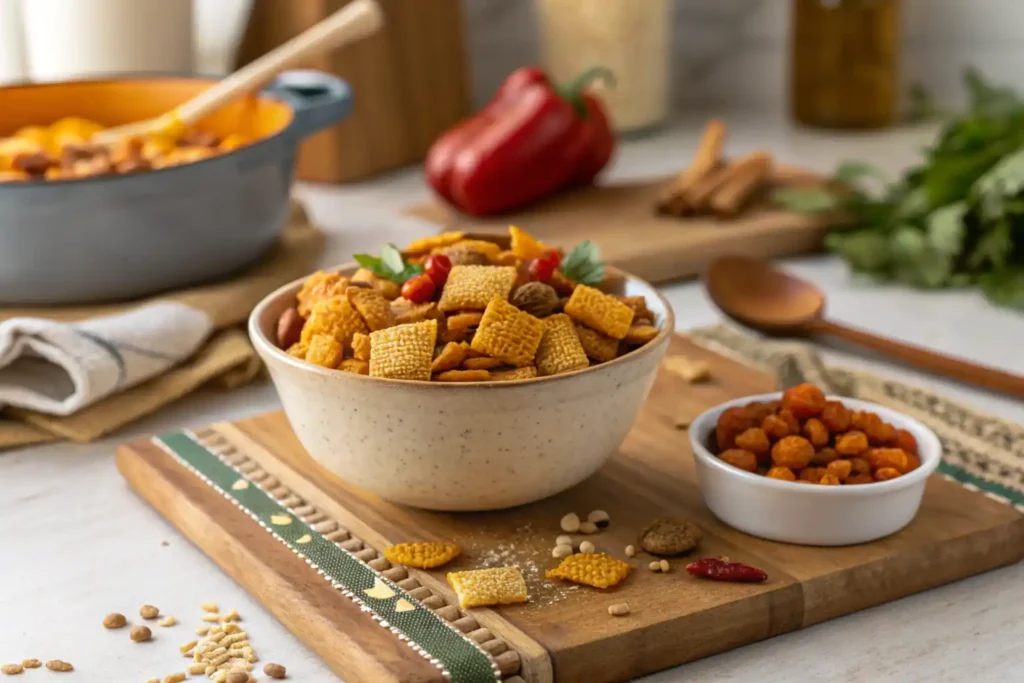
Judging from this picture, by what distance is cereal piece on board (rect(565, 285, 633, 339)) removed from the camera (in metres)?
1.05

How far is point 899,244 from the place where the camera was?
170 centimetres

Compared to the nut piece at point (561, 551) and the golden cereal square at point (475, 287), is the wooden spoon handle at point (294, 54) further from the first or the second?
the nut piece at point (561, 551)

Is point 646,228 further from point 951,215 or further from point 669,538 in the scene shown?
point 669,538

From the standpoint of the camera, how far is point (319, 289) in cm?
112

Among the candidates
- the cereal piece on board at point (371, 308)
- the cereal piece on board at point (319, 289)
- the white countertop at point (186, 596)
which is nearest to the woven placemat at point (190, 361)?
the white countertop at point (186, 596)

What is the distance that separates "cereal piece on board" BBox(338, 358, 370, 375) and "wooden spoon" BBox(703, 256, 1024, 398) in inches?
23.9

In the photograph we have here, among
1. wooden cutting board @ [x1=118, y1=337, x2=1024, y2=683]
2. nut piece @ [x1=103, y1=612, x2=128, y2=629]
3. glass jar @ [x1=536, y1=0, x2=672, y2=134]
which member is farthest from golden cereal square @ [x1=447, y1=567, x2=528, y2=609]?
glass jar @ [x1=536, y1=0, x2=672, y2=134]

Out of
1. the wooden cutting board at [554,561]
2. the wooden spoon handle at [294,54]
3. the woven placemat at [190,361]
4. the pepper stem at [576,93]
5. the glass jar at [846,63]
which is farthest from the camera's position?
the glass jar at [846,63]

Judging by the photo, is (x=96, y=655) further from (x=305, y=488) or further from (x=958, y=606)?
(x=958, y=606)

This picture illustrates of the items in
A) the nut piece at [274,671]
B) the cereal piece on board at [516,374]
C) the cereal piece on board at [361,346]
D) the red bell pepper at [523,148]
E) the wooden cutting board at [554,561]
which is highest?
the cereal piece on board at [361,346]

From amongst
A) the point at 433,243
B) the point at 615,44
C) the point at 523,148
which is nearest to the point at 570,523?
the point at 433,243

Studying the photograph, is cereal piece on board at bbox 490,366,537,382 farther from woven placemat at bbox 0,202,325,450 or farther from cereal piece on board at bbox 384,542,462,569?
woven placemat at bbox 0,202,325,450

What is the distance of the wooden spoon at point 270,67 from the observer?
159 centimetres

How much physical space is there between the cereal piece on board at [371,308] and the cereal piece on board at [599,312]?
13cm
